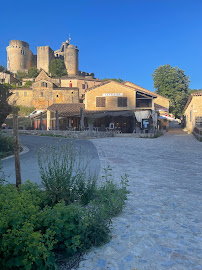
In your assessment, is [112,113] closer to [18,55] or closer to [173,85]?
[173,85]

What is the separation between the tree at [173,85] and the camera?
43.3 m

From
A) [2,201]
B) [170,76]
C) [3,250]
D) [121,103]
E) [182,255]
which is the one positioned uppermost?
[170,76]

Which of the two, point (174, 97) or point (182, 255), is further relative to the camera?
point (174, 97)

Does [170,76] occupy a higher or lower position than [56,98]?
higher

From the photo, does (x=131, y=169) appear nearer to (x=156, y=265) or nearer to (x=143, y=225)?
(x=143, y=225)

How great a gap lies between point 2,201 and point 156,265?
2.24 m

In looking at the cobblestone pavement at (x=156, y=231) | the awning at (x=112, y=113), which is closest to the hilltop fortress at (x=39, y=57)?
the awning at (x=112, y=113)

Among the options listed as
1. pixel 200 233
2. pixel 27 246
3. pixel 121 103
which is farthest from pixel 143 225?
pixel 121 103

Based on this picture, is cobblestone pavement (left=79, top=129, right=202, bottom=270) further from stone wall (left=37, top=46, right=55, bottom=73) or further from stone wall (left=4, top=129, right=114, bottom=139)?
stone wall (left=37, top=46, right=55, bottom=73)

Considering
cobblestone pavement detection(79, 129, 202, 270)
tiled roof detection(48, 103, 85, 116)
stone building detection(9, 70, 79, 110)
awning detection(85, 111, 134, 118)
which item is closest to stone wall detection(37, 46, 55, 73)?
stone building detection(9, 70, 79, 110)

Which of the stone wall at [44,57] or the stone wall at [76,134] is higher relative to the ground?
the stone wall at [44,57]

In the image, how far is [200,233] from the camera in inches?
136

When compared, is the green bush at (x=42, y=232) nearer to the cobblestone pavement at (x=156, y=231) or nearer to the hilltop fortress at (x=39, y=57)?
the cobblestone pavement at (x=156, y=231)

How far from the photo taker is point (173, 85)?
45.2 meters
